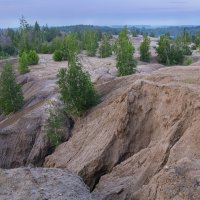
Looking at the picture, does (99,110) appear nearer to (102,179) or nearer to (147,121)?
(147,121)

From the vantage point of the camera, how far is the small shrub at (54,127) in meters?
30.9

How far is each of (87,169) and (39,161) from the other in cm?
654

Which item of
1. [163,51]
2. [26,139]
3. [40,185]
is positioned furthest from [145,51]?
[40,185]

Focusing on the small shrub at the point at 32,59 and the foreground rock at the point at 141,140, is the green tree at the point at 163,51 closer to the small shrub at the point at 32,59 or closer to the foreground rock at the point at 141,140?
the small shrub at the point at 32,59

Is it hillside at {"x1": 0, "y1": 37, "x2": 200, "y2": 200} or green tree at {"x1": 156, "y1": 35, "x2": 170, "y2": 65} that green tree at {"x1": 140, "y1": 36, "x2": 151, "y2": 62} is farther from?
hillside at {"x1": 0, "y1": 37, "x2": 200, "y2": 200}

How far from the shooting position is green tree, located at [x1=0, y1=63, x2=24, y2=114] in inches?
1572

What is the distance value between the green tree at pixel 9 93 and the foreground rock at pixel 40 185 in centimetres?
2033

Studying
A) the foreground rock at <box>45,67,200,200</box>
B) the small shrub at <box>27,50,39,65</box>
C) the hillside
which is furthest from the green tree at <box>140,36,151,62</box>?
the foreground rock at <box>45,67,200,200</box>

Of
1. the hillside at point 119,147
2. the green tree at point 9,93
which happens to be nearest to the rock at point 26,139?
the hillside at point 119,147

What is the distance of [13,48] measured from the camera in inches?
4328

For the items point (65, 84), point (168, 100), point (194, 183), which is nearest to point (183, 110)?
point (168, 100)

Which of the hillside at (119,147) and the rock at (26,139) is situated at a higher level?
the hillside at (119,147)

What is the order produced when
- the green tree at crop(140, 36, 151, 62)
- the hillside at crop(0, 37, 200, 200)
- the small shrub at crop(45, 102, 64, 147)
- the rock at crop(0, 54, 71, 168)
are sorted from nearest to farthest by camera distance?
the hillside at crop(0, 37, 200, 200) → the small shrub at crop(45, 102, 64, 147) → the rock at crop(0, 54, 71, 168) → the green tree at crop(140, 36, 151, 62)

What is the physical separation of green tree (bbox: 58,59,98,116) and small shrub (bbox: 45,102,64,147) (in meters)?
1.10
